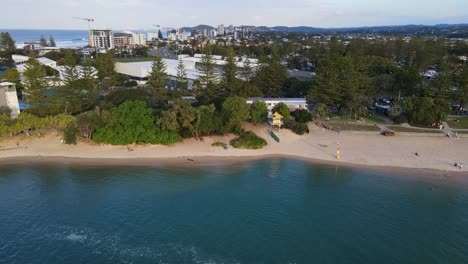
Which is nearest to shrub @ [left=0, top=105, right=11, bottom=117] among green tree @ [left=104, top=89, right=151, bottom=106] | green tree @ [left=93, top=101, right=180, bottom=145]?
green tree @ [left=93, top=101, right=180, bottom=145]

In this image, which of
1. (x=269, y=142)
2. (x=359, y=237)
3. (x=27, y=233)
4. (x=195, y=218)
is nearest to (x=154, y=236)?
(x=195, y=218)

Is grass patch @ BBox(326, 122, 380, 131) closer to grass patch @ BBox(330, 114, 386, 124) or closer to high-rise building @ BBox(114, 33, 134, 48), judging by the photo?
grass patch @ BBox(330, 114, 386, 124)

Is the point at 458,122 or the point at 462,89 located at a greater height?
the point at 462,89

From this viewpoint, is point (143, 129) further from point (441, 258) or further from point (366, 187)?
point (441, 258)

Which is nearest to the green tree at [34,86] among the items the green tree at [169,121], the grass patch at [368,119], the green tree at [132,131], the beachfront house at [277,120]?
the green tree at [132,131]

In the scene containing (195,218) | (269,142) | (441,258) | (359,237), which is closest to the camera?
(441,258)

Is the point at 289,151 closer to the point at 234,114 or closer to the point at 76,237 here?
the point at 234,114

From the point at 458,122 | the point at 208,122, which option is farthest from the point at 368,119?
the point at 208,122
